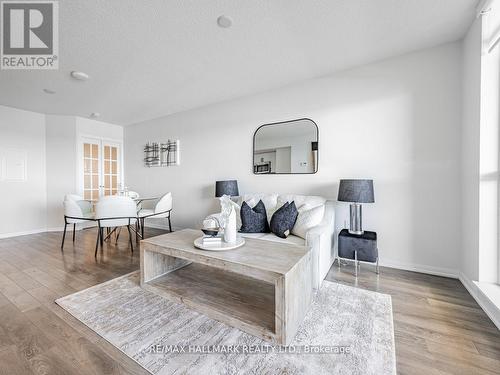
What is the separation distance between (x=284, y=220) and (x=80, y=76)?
325cm

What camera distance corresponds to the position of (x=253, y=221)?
269 cm

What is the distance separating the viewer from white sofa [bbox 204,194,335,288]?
2.06m

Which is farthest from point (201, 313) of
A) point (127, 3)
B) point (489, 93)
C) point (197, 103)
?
point (197, 103)

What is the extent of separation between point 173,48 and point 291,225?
2.33m

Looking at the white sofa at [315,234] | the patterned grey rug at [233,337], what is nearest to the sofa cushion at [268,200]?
the white sofa at [315,234]

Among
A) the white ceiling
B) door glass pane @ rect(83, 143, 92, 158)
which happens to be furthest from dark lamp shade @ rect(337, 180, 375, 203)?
door glass pane @ rect(83, 143, 92, 158)

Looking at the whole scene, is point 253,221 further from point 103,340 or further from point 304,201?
point 103,340

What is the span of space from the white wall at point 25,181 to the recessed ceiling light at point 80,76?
2413 millimetres

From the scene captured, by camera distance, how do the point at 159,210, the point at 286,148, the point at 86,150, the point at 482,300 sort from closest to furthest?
the point at 482,300
the point at 286,148
the point at 159,210
the point at 86,150

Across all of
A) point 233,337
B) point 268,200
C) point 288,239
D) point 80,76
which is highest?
point 80,76

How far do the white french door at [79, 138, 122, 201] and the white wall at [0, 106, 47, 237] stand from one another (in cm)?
67

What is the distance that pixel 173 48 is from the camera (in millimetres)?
2391
